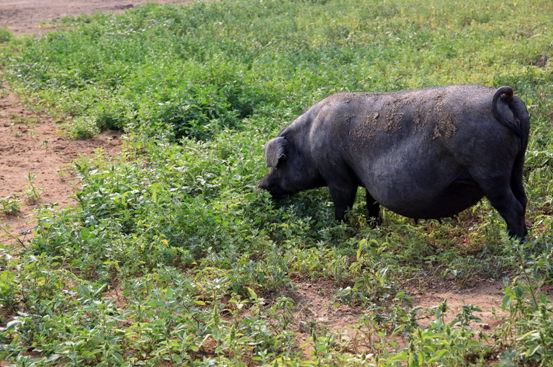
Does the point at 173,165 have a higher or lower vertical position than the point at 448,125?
lower

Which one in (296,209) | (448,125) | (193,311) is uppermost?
(448,125)

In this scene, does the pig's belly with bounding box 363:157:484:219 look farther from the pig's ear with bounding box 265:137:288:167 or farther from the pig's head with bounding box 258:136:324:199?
the pig's ear with bounding box 265:137:288:167

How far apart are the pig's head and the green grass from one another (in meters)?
0.22

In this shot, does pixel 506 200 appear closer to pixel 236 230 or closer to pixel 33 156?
pixel 236 230

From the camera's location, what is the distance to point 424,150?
463cm

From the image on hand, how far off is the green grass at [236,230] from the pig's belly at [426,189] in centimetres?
35

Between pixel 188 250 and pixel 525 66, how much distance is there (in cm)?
682

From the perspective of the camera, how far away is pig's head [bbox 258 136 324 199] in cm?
602

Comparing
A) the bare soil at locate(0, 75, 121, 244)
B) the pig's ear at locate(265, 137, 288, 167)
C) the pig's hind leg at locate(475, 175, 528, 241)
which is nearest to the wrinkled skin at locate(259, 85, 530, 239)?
the pig's hind leg at locate(475, 175, 528, 241)

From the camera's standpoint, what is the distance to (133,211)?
18.5 feet

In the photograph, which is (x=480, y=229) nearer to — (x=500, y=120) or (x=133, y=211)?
(x=500, y=120)

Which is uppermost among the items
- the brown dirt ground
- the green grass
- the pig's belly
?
the pig's belly

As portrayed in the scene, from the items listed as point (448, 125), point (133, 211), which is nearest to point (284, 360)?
point (448, 125)

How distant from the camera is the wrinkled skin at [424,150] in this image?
4.30 metres
